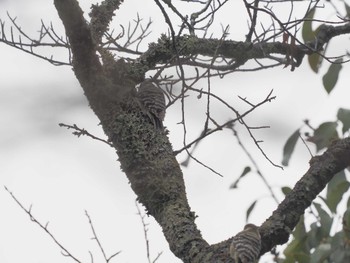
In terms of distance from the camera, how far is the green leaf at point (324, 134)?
251 cm

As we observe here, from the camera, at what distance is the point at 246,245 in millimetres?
1432

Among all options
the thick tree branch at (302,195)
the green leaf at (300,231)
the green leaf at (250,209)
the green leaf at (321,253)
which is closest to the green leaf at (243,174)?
the green leaf at (250,209)

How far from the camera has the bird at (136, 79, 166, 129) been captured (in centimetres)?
176

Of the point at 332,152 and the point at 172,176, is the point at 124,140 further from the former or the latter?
the point at 332,152

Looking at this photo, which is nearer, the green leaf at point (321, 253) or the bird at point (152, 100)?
the bird at point (152, 100)

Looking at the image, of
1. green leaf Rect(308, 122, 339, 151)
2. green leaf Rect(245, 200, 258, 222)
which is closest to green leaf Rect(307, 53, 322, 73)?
green leaf Rect(308, 122, 339, 151)

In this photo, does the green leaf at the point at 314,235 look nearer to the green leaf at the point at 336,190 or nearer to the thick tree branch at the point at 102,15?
the green leaf at the point at 336,190

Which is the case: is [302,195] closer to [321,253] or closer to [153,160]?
[153,160]

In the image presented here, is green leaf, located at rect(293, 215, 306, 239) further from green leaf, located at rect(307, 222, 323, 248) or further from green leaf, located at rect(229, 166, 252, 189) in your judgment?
green leaf, located at rect(229, 166, 252, 189)

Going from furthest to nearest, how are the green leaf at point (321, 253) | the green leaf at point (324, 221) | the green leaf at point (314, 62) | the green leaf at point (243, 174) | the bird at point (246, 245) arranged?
the green leaf at point (243, 174), the green leaf at point (324, 221), the green leaf at point (321, 253), the green leaf at point (314, 62), the bird at point (246, 245)

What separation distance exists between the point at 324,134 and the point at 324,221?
33cm

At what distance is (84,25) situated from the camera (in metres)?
1.58

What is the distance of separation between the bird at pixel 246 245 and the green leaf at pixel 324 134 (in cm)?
100

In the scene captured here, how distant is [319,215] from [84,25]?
144 centimetres
